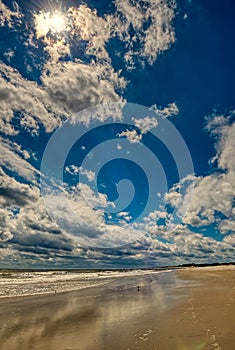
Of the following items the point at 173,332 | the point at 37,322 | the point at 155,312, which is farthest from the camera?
the point at 155,312

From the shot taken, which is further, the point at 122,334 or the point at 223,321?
the point at 223,321

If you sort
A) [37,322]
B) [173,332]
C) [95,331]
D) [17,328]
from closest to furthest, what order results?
[173,332] < [95,331] < [17,328] < [37,322]

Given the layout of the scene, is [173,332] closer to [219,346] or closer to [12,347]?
[219,346]

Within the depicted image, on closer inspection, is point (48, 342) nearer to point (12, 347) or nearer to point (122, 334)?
point (12, 347)

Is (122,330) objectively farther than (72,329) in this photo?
No

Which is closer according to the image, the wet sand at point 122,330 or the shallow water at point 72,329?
Result: the wet sand at point 122,330

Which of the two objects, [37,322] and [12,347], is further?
[37,322]

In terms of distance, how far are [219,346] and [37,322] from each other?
35.4 ft

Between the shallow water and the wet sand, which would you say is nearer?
the wet sand

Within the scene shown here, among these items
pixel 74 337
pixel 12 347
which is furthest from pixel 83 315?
pixel 12 347

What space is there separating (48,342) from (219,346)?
6.63 metres

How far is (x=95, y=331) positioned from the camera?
13336 mm

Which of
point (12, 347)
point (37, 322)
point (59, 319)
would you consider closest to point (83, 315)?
point (59, 319)

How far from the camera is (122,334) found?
1238 cm
